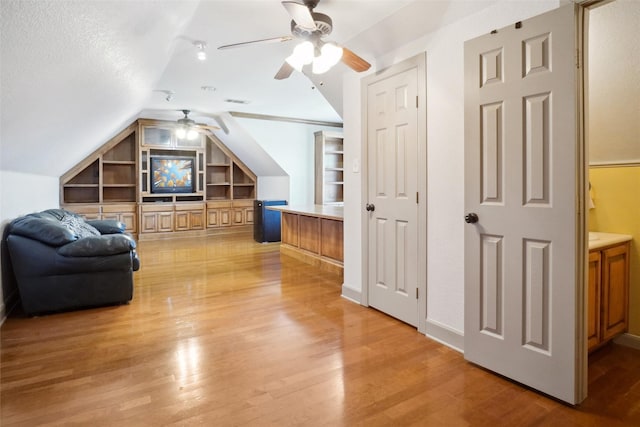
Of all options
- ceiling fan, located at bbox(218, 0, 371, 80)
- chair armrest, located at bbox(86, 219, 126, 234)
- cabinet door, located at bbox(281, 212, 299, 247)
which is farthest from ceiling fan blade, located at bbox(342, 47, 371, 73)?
chair armrest, located at bbox(86, 219, 126, 234)

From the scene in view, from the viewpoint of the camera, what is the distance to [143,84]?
14.0ft

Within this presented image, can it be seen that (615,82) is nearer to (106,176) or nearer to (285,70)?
(285,70)

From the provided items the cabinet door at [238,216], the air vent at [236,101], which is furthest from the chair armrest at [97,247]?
the cabinet door at [238,216]

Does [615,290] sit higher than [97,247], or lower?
lower

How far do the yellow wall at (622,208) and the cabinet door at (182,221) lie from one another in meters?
7.33

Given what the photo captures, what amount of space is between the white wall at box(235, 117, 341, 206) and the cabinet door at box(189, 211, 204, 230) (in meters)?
2.05

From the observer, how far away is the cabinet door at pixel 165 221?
7.86 meters

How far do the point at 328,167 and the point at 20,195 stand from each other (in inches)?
220

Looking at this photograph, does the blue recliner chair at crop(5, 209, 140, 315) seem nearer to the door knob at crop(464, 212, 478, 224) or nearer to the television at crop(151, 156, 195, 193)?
the door knob at crop(464, 212, 478, 224)

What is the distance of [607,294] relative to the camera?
2.41 metres

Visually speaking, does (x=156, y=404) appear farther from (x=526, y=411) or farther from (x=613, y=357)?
(x=613, y=357)

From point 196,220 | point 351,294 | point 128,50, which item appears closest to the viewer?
point 128,50

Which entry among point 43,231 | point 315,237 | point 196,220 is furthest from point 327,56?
point 196,220

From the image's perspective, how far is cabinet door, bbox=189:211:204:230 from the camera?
8203mm
